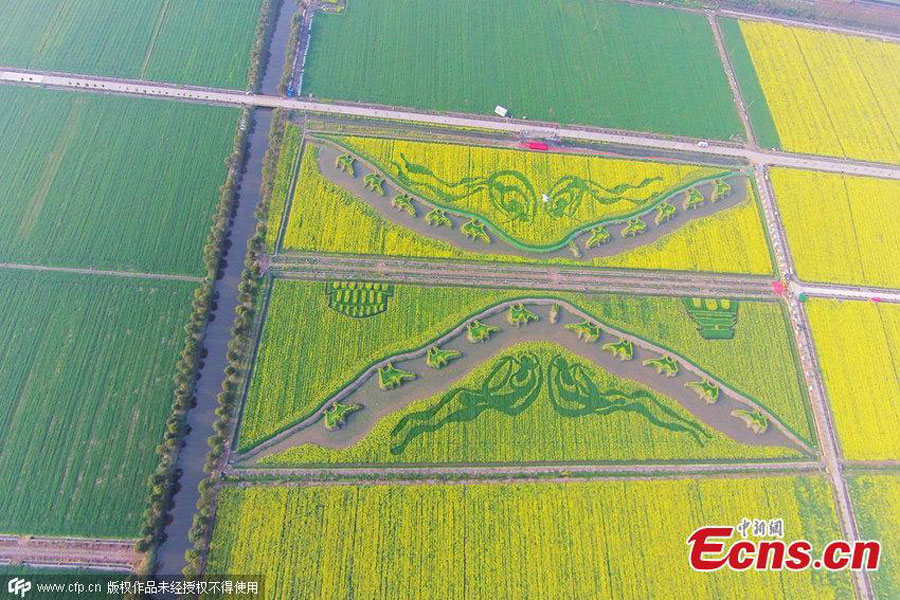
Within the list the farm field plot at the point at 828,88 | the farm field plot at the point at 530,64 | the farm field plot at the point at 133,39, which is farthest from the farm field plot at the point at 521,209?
the farm field plot at the point at 133,39

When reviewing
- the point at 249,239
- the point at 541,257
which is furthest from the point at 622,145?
the point at 249,239

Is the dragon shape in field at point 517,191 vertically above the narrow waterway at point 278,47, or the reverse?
the narrow waterway at point 278,47

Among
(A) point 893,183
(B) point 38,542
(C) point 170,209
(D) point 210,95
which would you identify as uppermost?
(D) point 210,95

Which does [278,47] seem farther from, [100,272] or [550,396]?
[550,396]

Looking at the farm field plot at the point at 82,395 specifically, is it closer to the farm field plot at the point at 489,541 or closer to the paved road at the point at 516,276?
the farm field plot at the point at 489,541

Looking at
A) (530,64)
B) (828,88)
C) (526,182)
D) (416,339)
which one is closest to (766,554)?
(416,339)

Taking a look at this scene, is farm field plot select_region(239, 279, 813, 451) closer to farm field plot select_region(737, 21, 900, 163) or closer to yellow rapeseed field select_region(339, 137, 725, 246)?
yellow rapeseed field select_region(339, 137, 725, 246)

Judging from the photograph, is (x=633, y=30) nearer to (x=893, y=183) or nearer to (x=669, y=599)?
(x=893, y=183)
